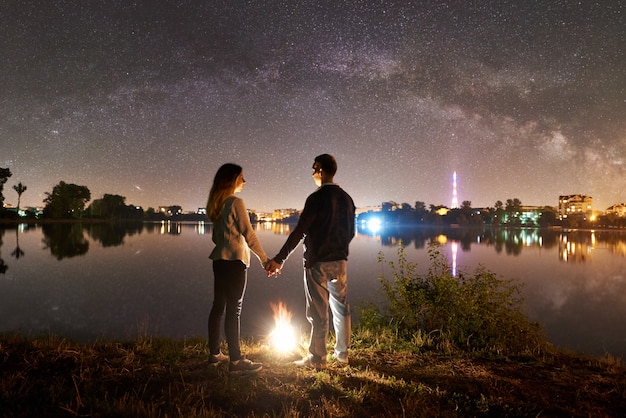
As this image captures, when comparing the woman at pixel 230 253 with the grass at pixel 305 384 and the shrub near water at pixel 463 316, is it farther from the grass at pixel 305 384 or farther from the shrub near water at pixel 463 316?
the shrub near water at pixel 463 316

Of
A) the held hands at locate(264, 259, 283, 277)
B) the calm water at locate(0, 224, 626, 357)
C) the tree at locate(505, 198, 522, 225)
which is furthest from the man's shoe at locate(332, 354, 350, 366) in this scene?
the tree at locate(505, 198, 522, 225)

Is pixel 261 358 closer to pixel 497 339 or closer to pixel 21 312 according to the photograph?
pixel 497 339

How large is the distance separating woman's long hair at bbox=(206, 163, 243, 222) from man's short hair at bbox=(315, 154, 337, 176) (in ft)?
4.33

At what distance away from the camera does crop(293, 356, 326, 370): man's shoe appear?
213 inches

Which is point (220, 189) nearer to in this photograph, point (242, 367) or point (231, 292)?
point (231, 292)

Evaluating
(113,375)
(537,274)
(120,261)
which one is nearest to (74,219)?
(120,261)

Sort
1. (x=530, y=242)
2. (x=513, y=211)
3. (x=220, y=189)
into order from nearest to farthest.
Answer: (x=220, y=189)
(x=530, y=242)
(x=513, y=211)

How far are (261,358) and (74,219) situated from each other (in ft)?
502

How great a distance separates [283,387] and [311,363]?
0.85 metres

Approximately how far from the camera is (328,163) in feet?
19.0

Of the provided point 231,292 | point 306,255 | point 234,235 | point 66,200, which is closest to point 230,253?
point 234,235

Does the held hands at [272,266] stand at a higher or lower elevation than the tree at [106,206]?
lower

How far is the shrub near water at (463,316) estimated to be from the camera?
27.9 ft

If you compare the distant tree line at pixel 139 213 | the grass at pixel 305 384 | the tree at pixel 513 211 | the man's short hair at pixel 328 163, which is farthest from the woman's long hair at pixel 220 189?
the tree at pixel 513 211
